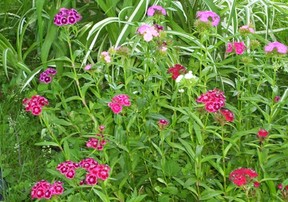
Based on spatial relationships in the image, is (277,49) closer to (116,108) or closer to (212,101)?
(212,101)

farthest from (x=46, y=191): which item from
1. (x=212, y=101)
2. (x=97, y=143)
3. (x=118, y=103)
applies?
(x=212, y=101)

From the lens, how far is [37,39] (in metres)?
3.19

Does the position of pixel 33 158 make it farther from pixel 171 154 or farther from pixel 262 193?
pixel 262 193

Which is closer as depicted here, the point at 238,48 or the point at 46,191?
the point at 46,191

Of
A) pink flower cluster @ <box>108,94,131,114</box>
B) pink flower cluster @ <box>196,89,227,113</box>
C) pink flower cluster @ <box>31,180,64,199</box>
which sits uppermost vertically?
pink flower cluster @ <box>196,89,227,113</box>

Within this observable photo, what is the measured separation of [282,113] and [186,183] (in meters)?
0.82

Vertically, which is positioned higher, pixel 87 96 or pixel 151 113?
pixel 151 113

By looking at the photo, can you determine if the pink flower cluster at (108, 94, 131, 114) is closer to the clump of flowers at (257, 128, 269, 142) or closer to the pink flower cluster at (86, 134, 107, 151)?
the pink flower cluster at (86, 134, 107, 151)

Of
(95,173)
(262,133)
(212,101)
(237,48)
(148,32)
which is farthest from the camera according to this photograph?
(237,48)

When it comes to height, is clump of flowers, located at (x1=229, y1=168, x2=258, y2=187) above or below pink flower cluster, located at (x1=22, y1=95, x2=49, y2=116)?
below

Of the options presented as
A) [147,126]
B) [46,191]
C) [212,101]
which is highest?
[212,101]

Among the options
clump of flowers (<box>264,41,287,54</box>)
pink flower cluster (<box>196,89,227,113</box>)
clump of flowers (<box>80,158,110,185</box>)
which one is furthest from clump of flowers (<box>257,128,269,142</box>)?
clump of flowers (<box>80,158,110,185</box>)

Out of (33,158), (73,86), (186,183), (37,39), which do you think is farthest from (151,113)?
(37,39)

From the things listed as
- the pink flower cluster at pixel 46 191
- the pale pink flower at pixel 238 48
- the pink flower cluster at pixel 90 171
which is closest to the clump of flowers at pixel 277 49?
the pale pink flower at pixel 238 48
